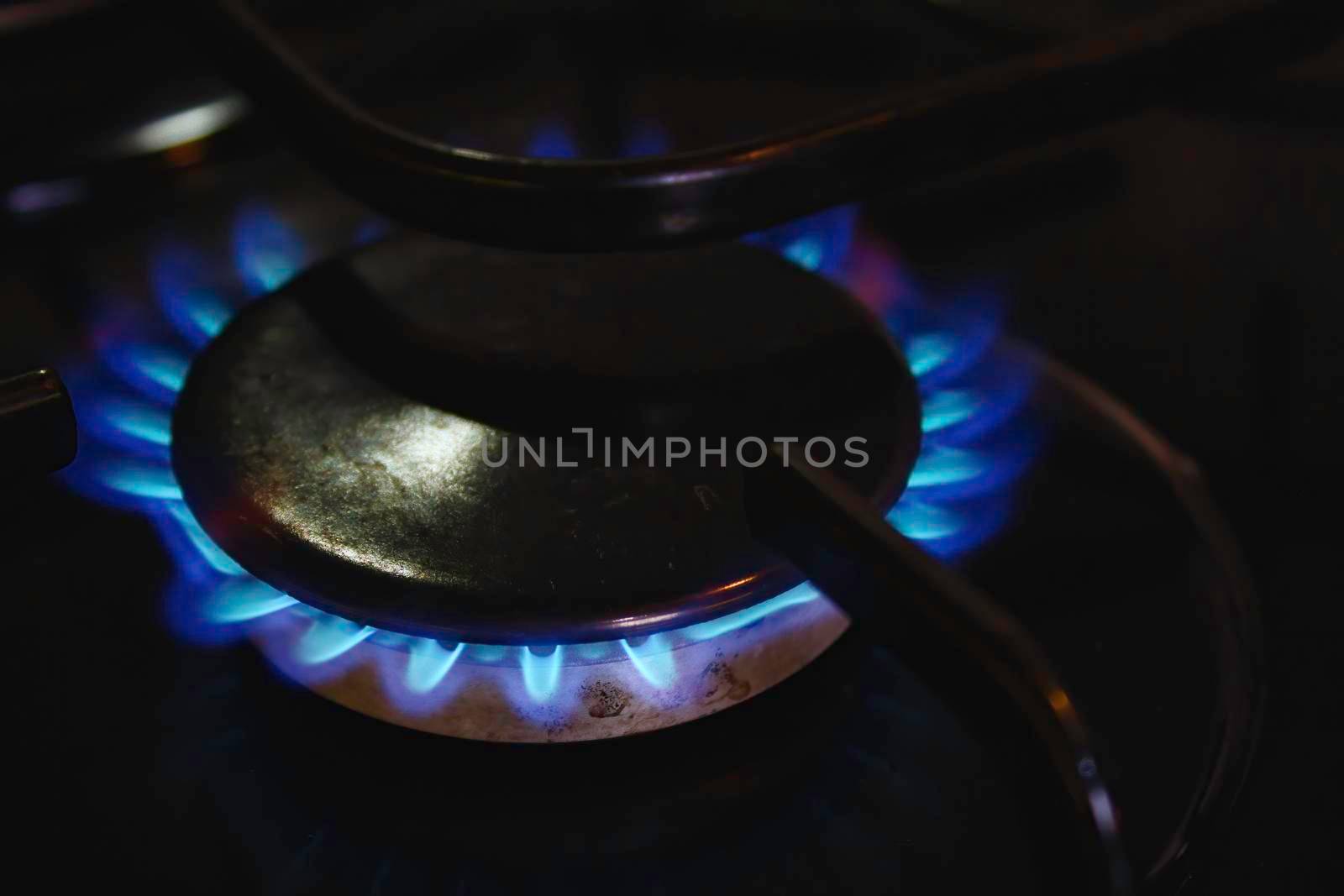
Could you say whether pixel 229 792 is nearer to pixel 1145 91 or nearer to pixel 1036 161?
pixel 1145 91

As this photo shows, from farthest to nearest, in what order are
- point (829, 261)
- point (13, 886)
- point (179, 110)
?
point (179, 110), point (829, 261), point (13, 886)

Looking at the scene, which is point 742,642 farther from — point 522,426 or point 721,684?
point 522,426

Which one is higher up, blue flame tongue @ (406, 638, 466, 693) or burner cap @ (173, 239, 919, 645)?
burner cap @ (173, 239, 919, 645)

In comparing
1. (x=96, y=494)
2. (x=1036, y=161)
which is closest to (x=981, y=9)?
(x=1036, y=161)

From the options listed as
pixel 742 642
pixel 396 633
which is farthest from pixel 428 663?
pixel 742 642
